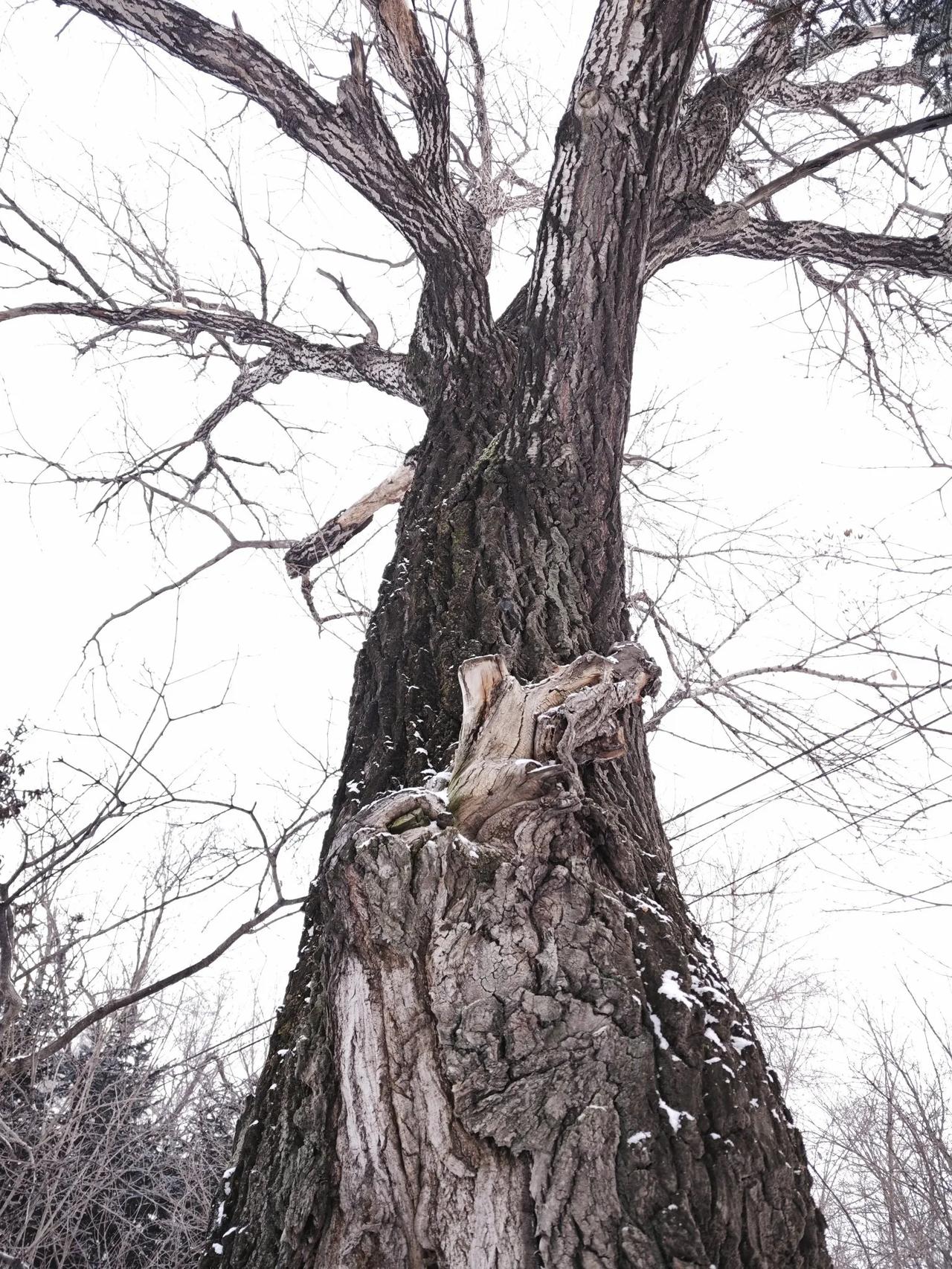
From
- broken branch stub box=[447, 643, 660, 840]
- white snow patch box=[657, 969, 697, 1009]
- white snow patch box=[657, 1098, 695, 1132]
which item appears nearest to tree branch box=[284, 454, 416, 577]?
broken branch stub box=[447, 643, 660, 840]

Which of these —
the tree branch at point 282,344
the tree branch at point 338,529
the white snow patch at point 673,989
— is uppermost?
the tree branch at point 282,344

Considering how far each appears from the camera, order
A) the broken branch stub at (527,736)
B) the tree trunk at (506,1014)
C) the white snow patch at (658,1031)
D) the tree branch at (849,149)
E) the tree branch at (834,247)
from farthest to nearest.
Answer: the tree branch at (834,247) → the tree branch at (849,149) → the broken branch stub at (527,736) → the white snow patch at (658,1031) → the tree trunk at (506,1014)

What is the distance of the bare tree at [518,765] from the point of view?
1191 mm

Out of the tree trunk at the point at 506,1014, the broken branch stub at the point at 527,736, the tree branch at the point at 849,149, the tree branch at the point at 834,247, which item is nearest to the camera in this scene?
the tree trunk at the point at 506,1014

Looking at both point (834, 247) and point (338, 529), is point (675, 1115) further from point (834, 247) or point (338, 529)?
point (834, 247)

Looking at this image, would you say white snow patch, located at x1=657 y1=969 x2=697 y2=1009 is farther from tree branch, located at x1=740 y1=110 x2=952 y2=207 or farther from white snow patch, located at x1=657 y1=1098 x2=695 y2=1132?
tree branch, located at x1=740 y1=110 x2=952 y2=207

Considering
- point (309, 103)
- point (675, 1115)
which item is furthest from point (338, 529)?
point (675, 1115)

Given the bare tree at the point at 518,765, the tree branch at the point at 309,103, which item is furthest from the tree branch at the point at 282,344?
the tree branch at the point at 309,103

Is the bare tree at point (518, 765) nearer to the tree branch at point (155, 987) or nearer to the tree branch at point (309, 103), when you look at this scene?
the tree branch at point (309, 103)

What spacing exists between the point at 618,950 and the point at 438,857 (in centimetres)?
36

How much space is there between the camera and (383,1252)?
1.15 metres

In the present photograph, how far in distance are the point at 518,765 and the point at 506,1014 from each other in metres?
0.43

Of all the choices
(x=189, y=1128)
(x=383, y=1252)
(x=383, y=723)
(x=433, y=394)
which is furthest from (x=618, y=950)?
(x=189, y=1128)

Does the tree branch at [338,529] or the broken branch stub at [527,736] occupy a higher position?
Answer: the tree branch at [338,529]
